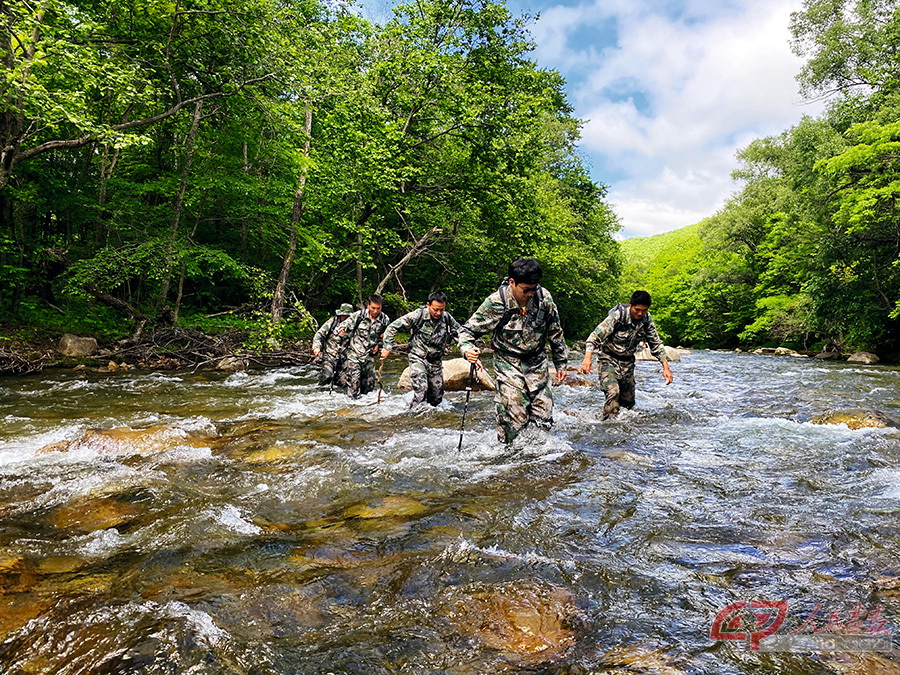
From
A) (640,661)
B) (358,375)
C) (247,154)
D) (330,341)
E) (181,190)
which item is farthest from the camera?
(247,154)

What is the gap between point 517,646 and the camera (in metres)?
Result: 2.56

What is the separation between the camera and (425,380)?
10.5 meters

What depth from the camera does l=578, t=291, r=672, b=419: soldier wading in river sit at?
880 centimetres

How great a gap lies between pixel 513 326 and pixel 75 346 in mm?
15525

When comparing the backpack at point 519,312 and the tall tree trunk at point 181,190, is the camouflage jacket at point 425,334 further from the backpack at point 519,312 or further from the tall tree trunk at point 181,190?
the tall tree trunk at point 181,190

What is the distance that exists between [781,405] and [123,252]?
18.9 metres

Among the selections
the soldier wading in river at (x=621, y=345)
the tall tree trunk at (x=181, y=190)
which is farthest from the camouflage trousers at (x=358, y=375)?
the tall tree trunk at (x=181, y=190)

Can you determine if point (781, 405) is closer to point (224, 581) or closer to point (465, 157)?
point (224, 581)

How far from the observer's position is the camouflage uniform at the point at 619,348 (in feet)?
29.2

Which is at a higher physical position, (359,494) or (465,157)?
A: (465,157)

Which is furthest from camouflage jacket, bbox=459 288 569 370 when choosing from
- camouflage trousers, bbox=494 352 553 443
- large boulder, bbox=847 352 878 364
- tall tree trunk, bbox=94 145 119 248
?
large boulder, bbox=847 352 878 364

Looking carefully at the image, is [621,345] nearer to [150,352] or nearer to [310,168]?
[310,168]

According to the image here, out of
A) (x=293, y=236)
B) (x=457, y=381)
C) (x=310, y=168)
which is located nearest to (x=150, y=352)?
(x=293, y=236)

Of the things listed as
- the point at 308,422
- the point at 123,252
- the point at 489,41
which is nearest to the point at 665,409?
the point at 308,422
